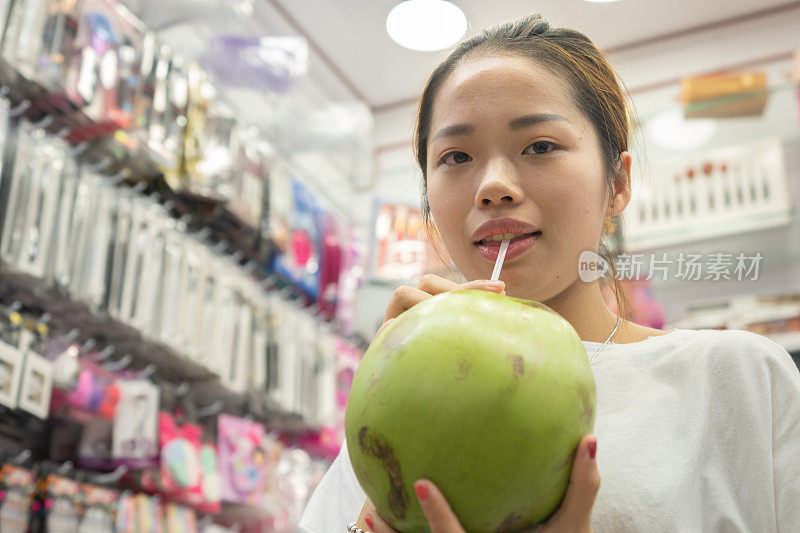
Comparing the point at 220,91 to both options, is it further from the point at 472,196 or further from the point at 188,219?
the point at 472,196

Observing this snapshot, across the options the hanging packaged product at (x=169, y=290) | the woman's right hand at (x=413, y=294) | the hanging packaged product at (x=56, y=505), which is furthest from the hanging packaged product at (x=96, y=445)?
the woman's right hand at (x=413, y=294)

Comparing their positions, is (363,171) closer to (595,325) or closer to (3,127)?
(3,127)

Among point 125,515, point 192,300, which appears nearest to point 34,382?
point 125,515

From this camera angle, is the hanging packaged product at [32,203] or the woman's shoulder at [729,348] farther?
the hanging packaged product at [32,203]

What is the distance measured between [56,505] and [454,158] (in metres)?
1.75

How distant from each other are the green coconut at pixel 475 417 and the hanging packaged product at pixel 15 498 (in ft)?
5.54

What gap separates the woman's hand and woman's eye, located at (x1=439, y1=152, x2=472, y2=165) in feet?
1.57

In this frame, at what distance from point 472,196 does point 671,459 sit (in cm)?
42

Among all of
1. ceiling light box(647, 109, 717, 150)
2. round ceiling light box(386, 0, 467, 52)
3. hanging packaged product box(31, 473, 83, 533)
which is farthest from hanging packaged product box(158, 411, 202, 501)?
ceiling light box(647, 109, 717, 150)

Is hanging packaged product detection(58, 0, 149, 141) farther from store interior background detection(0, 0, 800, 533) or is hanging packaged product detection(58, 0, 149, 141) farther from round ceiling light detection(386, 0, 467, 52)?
round ceiling light detection(386, 0, 467, 52)

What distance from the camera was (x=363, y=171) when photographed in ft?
17.5

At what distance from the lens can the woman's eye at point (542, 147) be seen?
1.05 meters

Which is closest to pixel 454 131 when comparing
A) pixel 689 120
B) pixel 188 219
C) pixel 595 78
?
pixel 595 78

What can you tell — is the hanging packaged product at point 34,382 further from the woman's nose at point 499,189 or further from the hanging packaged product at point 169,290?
the woman's nose at point 499,189
